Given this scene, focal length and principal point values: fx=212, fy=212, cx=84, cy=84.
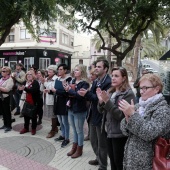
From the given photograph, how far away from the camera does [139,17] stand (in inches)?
297

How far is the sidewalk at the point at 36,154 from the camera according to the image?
386cm

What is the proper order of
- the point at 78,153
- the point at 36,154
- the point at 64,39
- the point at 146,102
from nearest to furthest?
the point at 146,102 → the point at 78,153 → the point at 36,154 → the point at 64,39

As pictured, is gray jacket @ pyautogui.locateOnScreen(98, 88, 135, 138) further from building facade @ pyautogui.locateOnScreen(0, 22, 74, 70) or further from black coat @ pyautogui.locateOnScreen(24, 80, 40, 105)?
building facade @ pyautogui.locateOnScreen(0, 22, 74, 70)

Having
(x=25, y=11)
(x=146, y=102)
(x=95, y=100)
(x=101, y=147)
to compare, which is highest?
(x=25, y=11)

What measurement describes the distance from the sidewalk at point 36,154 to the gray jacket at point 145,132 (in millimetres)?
1918

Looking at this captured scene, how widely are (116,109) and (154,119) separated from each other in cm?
76

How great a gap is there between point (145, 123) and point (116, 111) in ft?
2.45

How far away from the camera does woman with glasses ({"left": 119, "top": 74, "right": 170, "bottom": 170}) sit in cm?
192

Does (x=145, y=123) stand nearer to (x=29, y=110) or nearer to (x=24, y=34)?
(x=29, y=110)

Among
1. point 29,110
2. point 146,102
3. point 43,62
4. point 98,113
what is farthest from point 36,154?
point 43,62

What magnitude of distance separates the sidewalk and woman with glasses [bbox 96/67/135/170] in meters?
1.22

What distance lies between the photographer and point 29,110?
539 cm

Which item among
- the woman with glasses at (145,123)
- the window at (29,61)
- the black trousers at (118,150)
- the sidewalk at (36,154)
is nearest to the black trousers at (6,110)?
the sidewalk at (36,154)

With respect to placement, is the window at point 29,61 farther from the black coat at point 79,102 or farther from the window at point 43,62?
the black coat at point 79,102
